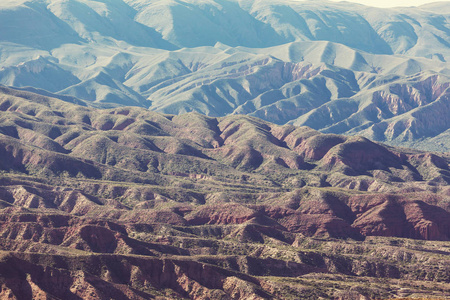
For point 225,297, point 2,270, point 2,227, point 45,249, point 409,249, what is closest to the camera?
point 2,270

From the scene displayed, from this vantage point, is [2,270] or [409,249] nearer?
[2,270]

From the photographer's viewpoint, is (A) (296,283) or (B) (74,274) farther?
(A) (296,283)

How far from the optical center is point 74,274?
148m

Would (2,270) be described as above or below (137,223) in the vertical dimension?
above

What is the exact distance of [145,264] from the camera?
15888 cm

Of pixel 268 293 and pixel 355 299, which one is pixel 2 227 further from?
pixel 355 299

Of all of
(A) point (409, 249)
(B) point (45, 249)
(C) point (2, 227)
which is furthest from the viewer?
(A) point (409, 249)

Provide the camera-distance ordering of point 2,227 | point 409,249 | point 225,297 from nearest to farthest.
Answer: point 225,297
point 2,227
point 409,249

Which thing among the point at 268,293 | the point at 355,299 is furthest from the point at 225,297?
the point at 355,299

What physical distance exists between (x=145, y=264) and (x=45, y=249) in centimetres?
1851

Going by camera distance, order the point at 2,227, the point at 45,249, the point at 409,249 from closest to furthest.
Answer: the point at 45,249 < the point at 2,227 < the point at 409,249

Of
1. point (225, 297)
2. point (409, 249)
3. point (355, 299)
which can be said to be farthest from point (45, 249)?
point (409, 249)

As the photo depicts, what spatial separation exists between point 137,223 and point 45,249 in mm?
37068

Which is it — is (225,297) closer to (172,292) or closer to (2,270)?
(172,292)
